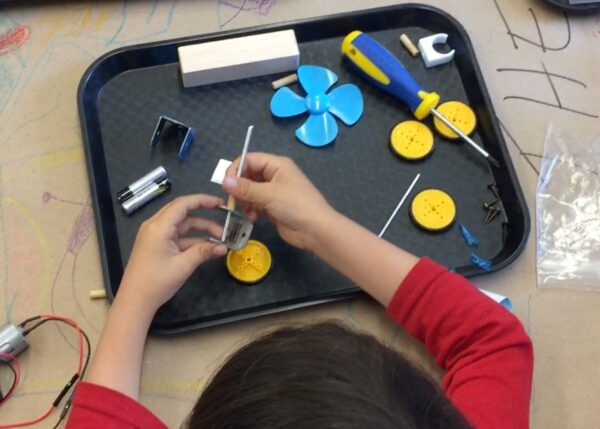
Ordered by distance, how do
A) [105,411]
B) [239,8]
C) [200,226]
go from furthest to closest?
[239,8] < [200,226] < [105,411]

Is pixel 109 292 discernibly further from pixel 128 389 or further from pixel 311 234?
pixel 311 234

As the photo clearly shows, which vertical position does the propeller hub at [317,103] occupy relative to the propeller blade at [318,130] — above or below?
above

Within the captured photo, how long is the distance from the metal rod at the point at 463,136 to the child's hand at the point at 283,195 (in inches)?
7.6

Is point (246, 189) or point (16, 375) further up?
point (246, 189)

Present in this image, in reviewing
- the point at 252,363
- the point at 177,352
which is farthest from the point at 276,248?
the point at 252,363

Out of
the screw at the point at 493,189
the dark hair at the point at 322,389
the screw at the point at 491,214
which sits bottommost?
the screw at the point at 491,214

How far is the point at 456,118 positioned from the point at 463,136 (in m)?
0.03

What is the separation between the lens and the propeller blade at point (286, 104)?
77 centimetres

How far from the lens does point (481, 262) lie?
27.6 inches

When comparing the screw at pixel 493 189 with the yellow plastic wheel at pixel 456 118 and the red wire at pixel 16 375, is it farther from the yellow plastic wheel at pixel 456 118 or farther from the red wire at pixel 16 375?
the red wire at pixel 16 375

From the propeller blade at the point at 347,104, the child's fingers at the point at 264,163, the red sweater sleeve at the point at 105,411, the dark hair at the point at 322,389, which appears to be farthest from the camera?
the propeller blade at the point at 347,104

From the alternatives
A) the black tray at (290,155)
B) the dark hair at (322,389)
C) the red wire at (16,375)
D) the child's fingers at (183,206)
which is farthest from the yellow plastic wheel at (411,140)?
the red wire at (16,375)

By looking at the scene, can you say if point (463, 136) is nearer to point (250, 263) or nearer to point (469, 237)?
point (469, 237)

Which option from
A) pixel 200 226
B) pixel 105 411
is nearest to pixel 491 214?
pixel 200 226
